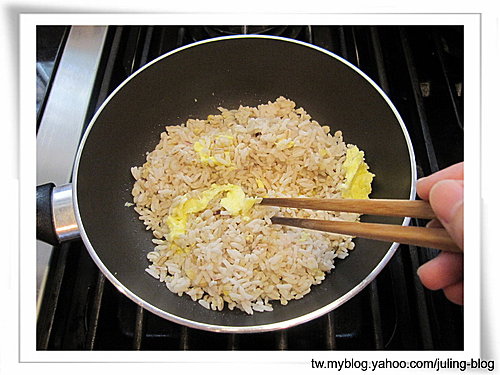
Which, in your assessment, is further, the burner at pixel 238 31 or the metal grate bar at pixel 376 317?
the burner at pixel 238 31

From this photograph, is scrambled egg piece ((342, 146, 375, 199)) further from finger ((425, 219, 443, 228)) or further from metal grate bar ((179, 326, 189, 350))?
metal grate bar ((179, 326, 189, 350))

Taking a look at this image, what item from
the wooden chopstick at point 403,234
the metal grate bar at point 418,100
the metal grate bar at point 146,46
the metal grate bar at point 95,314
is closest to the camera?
the wooden chopstick at point 403,234

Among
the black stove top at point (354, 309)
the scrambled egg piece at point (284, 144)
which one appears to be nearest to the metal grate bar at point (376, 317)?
the black stove top at point (354, 309)

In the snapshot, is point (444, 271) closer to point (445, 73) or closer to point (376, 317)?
point (376, 317)

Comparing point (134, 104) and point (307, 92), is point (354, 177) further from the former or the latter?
point (134, 104)

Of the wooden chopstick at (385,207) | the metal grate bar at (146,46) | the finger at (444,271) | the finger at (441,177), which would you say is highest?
the metal grate bar at (146,46)

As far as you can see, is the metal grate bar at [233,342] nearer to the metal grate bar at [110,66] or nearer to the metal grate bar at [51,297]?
the metal grate bar at [51,297]
